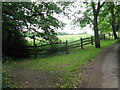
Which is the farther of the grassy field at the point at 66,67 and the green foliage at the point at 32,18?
the green foliage at the point at 32,18

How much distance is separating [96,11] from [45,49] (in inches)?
294

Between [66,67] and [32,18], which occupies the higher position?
[32,18]

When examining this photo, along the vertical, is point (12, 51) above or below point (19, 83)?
above

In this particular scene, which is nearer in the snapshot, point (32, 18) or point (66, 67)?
point (32, 18)

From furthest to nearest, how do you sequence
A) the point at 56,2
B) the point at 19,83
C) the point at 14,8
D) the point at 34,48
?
the point at 34,48 < the point at 56,2 < the point at 14,8 < the point at 19,83

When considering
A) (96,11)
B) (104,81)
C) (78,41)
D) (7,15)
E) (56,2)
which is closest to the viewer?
(104,81)

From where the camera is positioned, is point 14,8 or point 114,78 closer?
point 114,78

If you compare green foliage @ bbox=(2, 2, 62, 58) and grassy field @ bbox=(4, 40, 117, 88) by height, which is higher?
green foliage @ bbox=(2, 2, 62, 58)

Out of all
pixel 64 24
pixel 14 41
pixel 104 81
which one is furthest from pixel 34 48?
pixel 104 81

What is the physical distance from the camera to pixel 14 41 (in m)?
10.4

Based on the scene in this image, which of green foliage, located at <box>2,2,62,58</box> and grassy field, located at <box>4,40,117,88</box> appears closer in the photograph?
grassy field, located at <box>4,40,117,88</box>

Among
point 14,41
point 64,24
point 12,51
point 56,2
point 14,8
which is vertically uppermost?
point 56,2

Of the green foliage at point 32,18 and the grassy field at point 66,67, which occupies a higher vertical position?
the green foliage at point 32,18

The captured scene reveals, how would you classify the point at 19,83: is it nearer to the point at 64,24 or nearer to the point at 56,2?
the point at 64,24
